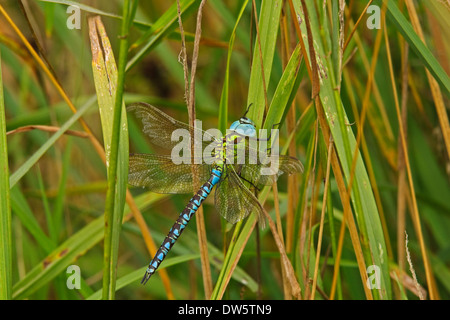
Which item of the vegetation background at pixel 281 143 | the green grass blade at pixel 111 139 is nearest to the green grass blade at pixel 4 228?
the vegetation background at pixel 281 143

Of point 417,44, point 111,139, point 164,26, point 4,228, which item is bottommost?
point 4,228

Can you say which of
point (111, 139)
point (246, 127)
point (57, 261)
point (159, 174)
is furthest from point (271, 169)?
point (57, 261)

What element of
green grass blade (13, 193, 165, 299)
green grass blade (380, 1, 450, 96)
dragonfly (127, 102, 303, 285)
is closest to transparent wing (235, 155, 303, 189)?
dragonfly (127, 102, 303, 285)

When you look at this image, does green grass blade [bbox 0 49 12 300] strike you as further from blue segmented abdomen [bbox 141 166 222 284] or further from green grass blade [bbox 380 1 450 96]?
green grass blade [bbox 380 1 450 96]

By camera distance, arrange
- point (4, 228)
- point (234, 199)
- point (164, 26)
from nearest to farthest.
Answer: point (4, 228), point (164, 26), point (234, 199)

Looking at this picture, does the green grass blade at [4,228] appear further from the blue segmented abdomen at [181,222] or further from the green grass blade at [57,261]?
the green grass blade at [57,261]

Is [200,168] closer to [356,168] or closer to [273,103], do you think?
[273,103]

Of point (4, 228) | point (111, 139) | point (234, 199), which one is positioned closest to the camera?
point (111, 139)
